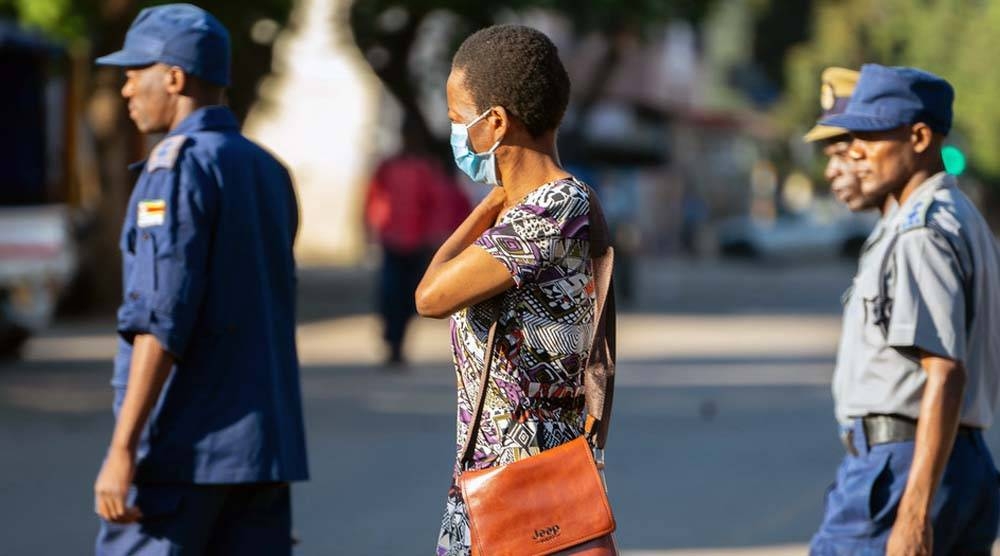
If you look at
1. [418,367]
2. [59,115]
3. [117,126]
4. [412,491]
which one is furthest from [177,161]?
[117,126]

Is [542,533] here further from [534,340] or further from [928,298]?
[928,298]

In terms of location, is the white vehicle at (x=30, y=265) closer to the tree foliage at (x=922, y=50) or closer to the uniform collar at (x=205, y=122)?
the uniform collar at (x=205, y=122)

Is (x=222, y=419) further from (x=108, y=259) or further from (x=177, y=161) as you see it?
(x=108, y=259)

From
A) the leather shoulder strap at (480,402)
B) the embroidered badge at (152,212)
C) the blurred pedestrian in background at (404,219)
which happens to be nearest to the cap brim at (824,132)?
the leather shoulder strap at (480,402)

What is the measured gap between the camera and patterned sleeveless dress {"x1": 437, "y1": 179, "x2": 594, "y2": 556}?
11.7 feet

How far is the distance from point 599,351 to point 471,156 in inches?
17.8

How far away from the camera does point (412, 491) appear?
30.7 ft

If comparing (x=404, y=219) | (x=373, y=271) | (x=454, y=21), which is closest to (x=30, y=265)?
(x=404, y=219)

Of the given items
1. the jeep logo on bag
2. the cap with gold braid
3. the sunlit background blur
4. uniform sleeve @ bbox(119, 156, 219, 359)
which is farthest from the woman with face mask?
the sunlit background blur

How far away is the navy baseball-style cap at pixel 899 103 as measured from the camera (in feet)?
14.8

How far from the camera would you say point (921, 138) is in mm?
4531

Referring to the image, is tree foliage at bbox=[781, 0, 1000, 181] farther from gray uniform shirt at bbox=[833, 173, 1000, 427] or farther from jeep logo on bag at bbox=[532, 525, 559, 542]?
jeep logo on bag at bbox=[532, 525, 559, 542]

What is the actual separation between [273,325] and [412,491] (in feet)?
16.4

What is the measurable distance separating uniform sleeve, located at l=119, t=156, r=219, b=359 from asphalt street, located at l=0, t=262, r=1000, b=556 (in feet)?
12.2
